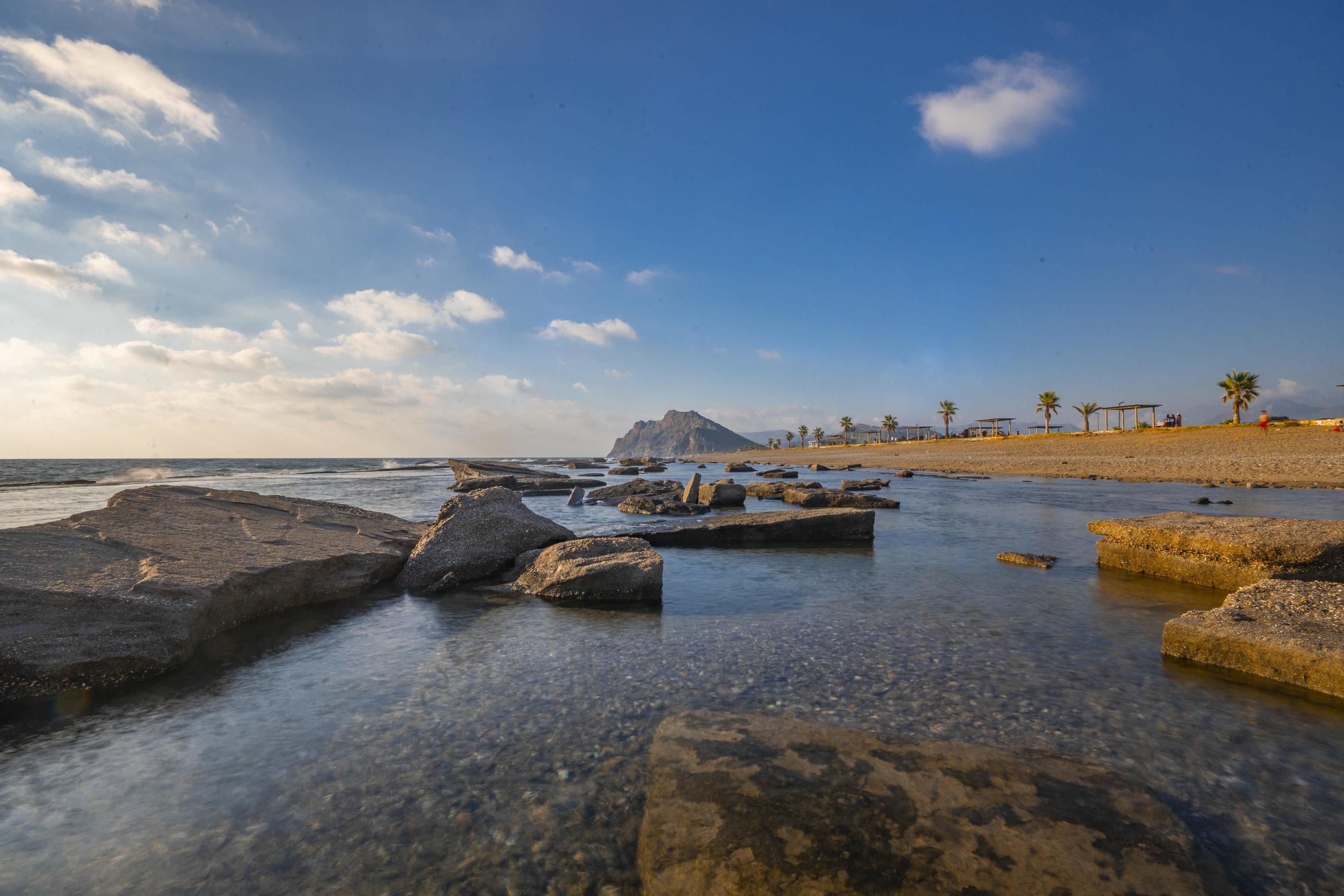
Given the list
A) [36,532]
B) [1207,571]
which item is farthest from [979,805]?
[36,532]

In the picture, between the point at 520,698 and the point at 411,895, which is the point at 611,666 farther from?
the point at 411,895

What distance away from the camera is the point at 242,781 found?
3.39m

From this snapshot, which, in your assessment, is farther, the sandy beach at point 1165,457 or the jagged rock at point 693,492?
the sandy beach at point 1165,457

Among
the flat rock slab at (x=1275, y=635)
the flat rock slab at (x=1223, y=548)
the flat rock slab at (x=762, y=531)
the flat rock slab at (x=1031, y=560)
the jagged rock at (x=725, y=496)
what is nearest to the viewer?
the flat rock slab at (x=1275, y=635)

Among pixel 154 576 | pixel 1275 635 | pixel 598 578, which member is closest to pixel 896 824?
pixel 1275 635

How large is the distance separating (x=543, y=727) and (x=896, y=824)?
2.45 meters

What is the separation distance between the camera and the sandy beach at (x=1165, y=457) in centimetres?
2958

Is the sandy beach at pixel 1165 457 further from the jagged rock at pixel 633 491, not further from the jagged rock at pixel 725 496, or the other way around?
the jagged rock at pixel 633 491

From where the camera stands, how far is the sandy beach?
97.0 feet

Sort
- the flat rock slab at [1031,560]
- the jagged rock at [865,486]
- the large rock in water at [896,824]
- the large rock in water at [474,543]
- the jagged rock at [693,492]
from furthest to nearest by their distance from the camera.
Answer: the jagged rock at [865,486] → the jagged rock at [693,492] → the flat rock slab at [1031,560] → the large rock in water at [474,543] → the large rock in water at [896,824]

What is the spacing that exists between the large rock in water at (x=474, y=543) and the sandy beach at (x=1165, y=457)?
32.9 m

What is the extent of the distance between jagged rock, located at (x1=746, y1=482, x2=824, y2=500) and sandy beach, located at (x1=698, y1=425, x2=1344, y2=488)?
→ 21765mm

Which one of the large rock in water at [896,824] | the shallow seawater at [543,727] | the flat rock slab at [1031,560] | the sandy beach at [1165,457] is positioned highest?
the sandy beach at [1165,457]

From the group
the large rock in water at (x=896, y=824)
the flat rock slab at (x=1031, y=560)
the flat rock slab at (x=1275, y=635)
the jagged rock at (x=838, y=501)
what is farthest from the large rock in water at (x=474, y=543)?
the jagged rock at (x=838, y=501)
